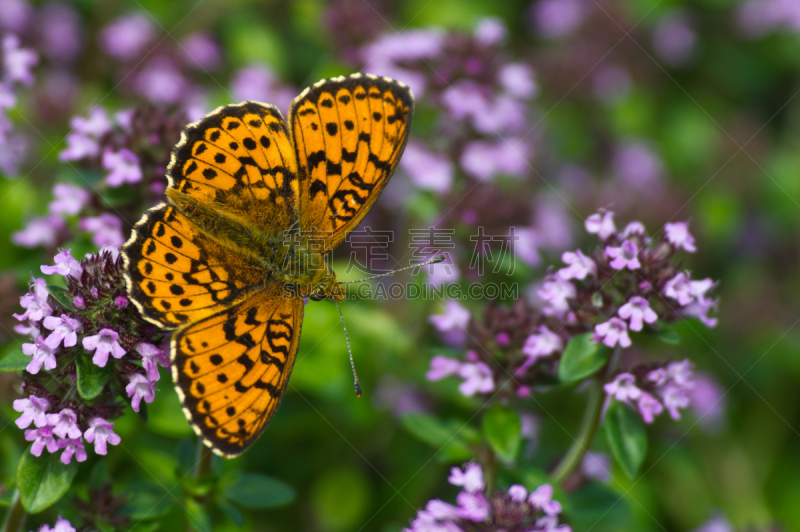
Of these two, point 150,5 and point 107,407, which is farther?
point 150,5

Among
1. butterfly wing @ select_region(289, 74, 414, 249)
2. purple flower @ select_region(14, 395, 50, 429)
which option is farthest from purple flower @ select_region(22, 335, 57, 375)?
butterfly wing @ select_region(289, 74, 414, 249)

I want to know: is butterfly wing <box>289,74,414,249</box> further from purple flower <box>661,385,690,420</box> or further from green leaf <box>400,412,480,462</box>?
purple flower <box>661,385,690,420</box>

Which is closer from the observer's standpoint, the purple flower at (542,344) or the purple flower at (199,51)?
the purple flower at (542,344)

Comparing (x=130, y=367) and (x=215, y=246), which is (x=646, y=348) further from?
(x=130, y=367)

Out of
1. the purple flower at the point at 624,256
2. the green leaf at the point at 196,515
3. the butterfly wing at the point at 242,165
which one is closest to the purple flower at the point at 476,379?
the purple flower at the point at 624,256

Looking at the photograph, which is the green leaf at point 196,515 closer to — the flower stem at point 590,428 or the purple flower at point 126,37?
the flower stem at point 590,428

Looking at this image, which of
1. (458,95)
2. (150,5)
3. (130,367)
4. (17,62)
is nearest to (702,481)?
(458,95)
